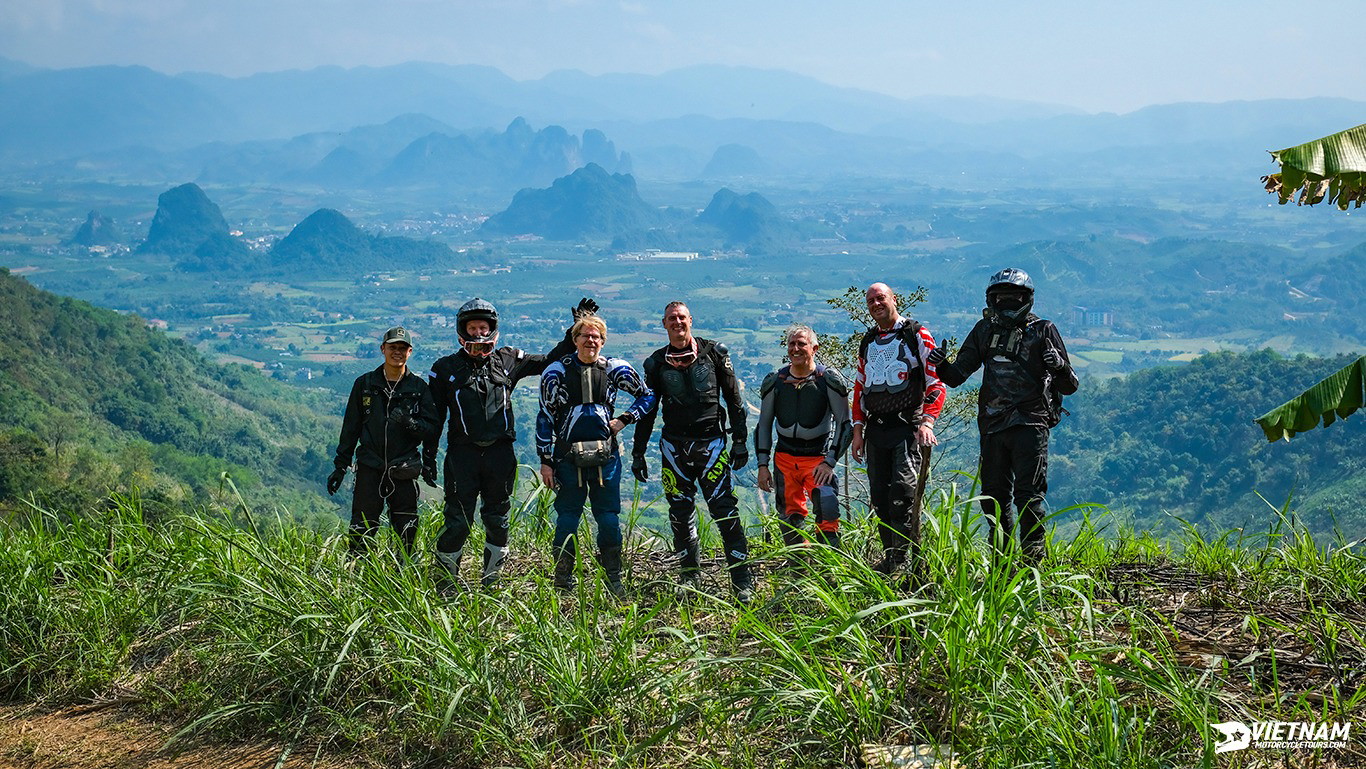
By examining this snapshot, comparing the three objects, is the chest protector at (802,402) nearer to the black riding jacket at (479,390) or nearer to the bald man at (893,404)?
the bald man at (893,404)

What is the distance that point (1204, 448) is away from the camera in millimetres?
63062

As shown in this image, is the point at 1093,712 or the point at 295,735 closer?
the point at 1093,712

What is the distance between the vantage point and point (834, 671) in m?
3.34

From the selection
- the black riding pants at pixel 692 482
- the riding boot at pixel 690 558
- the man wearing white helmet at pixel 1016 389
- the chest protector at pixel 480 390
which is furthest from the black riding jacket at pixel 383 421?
the man wearing white helmet at pixel 1016 389

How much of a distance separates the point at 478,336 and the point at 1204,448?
66.5 m

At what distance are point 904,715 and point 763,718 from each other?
1.39 feet

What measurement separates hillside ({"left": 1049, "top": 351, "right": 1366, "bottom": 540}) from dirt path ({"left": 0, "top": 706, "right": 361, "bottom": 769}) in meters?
53.6

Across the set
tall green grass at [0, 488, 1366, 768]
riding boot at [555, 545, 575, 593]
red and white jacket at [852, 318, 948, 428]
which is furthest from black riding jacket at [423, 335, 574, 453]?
red and white jacket at [852, 318, 948, 428]

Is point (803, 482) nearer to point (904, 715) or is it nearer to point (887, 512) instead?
point (887, 512)

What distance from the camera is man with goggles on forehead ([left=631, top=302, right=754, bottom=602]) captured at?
514 centimetres

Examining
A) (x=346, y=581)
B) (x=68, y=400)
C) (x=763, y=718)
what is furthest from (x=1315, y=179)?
(x=68, y=400)

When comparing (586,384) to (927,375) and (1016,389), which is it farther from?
(1016,389)

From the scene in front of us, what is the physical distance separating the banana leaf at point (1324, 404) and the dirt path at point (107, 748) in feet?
12.6

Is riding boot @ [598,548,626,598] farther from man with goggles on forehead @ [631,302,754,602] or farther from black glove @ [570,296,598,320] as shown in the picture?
black glove @ [570,296,598,320]
